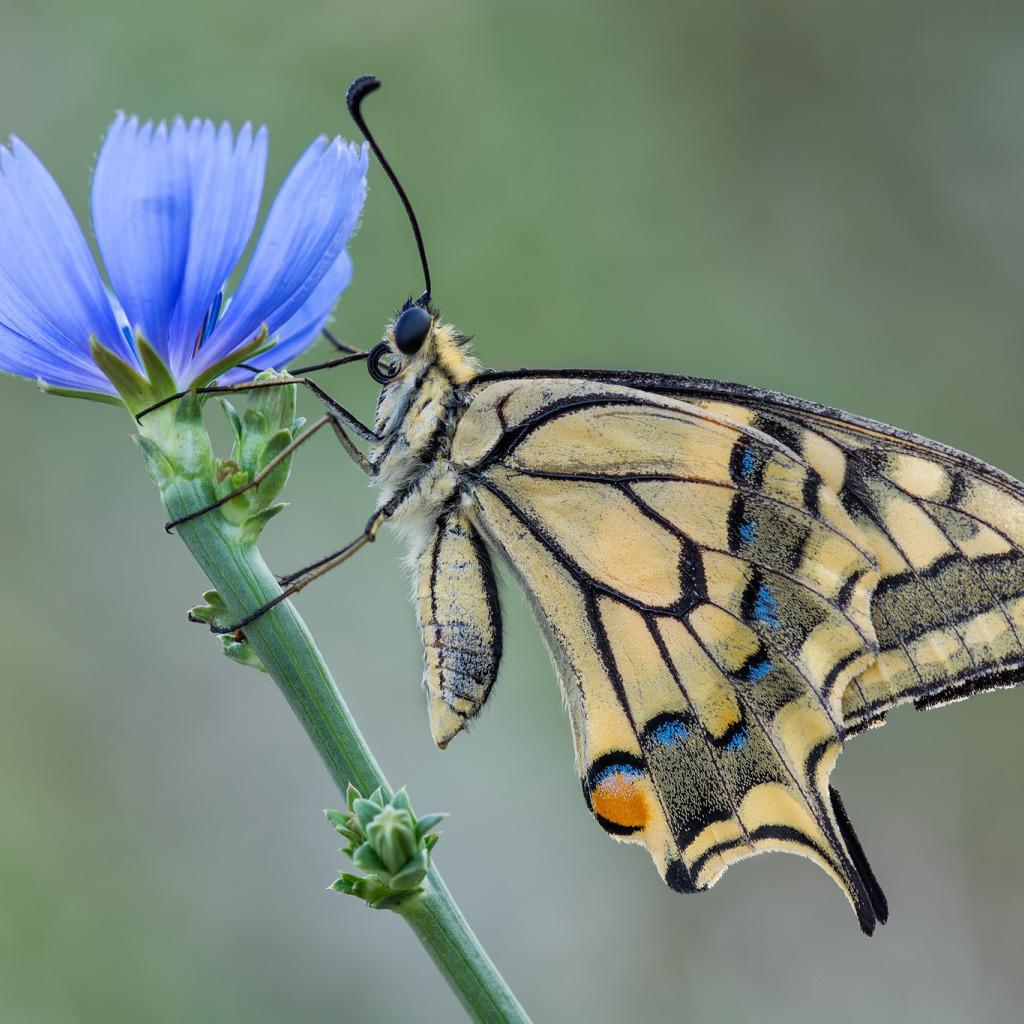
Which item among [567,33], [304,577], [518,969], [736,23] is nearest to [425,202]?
[567,33]

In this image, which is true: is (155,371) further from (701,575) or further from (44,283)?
(701,575)

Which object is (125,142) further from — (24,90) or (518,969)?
(24,90)

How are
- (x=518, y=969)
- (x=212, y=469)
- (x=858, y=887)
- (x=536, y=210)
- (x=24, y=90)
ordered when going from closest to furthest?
(x=212, y=469) → (x=858, y=887) → (x=518, y=969) → (x=24, y=90) → (x=536, y=210)

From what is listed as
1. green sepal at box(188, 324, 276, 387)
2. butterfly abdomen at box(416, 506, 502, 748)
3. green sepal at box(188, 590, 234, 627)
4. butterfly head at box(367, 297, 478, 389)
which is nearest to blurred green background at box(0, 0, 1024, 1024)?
butterfly abdomen at box(416, 506, 502, 748)

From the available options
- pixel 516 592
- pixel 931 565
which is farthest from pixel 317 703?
pixel 516 592

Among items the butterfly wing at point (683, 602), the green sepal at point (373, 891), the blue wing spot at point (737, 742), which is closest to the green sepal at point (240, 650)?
the green sepal at point (373, 891)

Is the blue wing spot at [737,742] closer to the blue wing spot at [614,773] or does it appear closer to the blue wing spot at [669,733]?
the blue wing spot at [669,733]

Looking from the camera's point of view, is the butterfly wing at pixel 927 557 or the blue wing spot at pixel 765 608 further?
the blue wing spot at pixel 765 608
